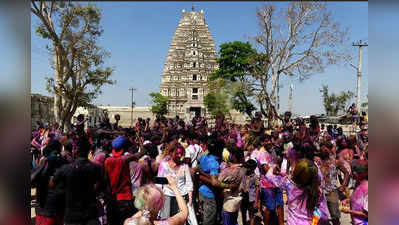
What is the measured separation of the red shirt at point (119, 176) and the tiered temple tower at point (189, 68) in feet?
145

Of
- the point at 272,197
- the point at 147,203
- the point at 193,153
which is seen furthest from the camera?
the point at 193,153

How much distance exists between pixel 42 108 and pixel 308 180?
3530 cm

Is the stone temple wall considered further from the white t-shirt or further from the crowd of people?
the crowd of people

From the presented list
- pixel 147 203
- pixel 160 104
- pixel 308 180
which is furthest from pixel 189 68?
pixel 147 203

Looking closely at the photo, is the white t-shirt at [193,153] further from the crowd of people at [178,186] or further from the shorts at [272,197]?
the shorts at [272,197]

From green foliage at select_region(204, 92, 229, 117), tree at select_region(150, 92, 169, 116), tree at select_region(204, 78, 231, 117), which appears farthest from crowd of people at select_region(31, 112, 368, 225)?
tree at select_region(150, 92, 169, 116)

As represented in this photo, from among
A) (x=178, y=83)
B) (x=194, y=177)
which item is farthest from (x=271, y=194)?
(x=178, y=83)

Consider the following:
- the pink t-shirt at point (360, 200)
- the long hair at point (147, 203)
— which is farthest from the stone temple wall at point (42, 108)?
the pink t-shirt at point (360, 200)

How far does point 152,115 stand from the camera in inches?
2078

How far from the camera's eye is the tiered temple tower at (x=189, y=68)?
50.6 metres

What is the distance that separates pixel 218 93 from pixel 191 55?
2398 centimetres

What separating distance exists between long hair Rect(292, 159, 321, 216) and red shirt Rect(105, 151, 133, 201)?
2.10 metres

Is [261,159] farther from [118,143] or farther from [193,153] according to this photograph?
[118,143]

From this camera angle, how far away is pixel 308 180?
3.08 metres
